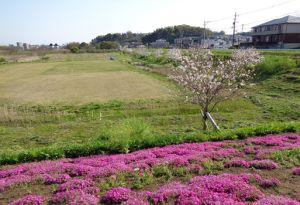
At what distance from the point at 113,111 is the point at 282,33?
72318mm

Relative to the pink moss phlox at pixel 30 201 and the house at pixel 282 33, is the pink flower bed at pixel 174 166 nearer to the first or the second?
the pink moss phlox at pixel 30 201

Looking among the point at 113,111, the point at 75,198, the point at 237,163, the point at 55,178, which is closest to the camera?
the point at 75,198

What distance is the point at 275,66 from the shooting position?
44.1 metres

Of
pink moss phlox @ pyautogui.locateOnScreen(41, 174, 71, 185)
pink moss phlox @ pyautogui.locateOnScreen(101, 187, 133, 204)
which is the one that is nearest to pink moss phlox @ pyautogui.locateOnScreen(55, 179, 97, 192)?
pink moss phlox @ pyautogui.locateOnScreen(41, 174, 71, 185)

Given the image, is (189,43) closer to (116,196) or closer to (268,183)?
(268,183)

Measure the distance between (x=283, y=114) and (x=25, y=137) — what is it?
18270mm

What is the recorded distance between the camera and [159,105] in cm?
2920

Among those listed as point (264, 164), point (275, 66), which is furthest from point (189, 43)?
point (264, 164)

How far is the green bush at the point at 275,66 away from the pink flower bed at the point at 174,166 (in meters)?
31.5

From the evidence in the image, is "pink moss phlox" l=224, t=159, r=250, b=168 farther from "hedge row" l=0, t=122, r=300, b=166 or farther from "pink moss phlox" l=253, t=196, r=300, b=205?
"hedge row" l=0, t=122, r=300, b=166

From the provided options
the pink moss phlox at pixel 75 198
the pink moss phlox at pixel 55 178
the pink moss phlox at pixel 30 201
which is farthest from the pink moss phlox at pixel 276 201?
the pink moss phlox at pixel 55 178

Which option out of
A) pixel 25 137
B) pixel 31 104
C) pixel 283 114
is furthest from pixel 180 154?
pixel 31 104

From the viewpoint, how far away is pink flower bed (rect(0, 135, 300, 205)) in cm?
797

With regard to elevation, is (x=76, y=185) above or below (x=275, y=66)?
above
